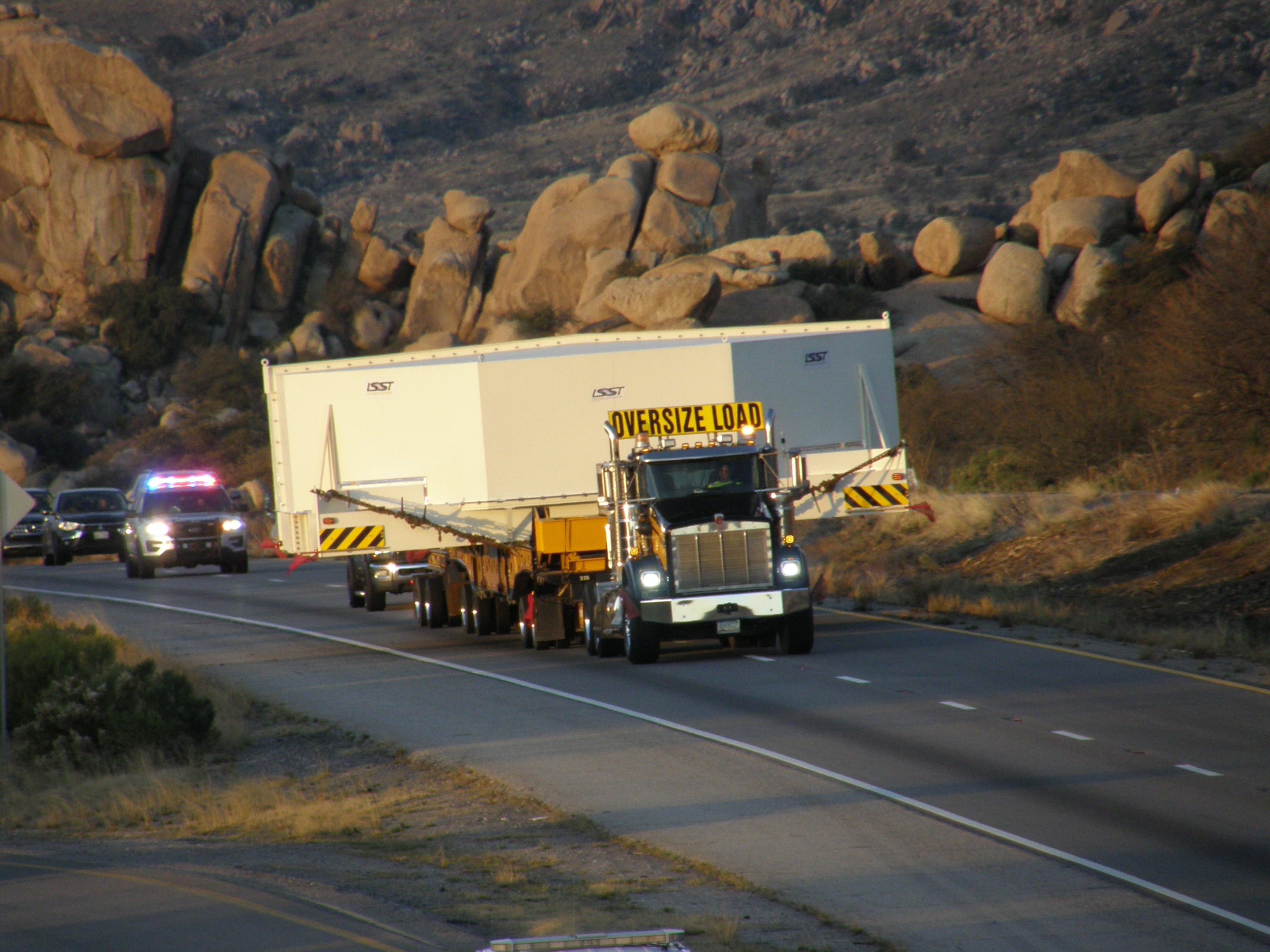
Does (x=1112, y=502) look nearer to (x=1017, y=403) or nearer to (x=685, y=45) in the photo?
(x=1017, y=403)

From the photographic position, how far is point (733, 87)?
131 m

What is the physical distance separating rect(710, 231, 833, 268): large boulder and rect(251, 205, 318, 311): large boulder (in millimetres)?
21806

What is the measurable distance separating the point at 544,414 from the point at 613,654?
3.35 metres

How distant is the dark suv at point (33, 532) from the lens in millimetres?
42156

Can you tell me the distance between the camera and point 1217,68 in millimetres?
102562

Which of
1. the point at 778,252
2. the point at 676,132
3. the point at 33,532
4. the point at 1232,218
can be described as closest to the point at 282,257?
the point at 676,132

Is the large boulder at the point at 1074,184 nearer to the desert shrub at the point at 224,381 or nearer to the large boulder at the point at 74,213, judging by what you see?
the desert shrub at the point at 224,381

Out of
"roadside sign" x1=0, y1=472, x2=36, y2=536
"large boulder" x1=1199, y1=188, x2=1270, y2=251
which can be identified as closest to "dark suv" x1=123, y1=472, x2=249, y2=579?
"roadside sign" x1=0, y1=472, x2=36, y2=536

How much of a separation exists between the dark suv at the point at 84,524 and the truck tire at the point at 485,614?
22.0m

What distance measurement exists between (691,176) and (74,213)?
31160 millimetres

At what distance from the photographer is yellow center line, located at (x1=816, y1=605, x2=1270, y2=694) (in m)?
15.5

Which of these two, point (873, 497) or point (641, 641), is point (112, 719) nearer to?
point (641, 641)

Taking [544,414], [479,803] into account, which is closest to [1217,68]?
[544,414]

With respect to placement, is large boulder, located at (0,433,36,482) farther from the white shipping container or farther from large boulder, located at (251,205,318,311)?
the white shipping container
